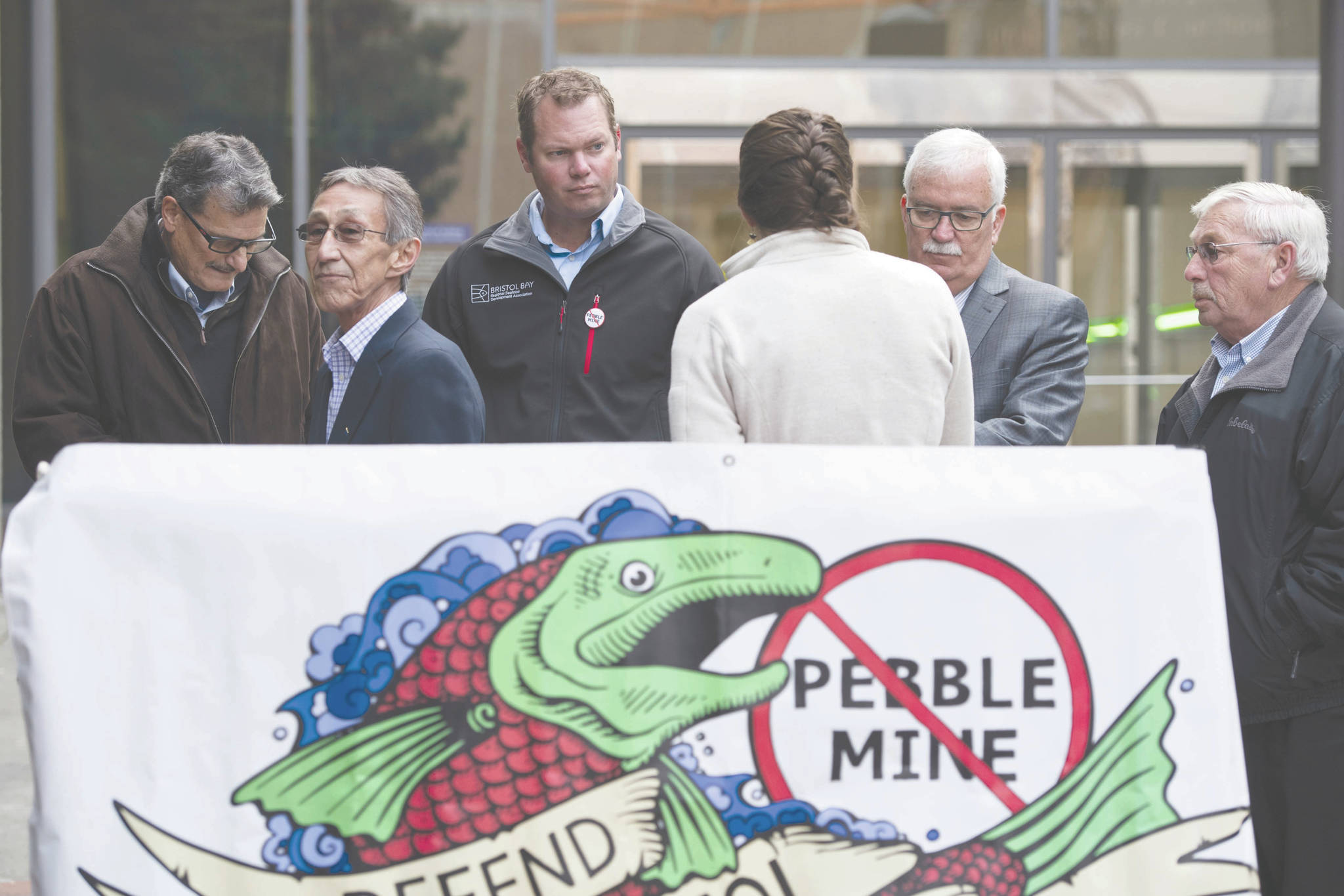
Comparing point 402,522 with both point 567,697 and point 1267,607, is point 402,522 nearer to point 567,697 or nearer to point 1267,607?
point 567,697

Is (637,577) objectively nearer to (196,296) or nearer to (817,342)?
(817,342)

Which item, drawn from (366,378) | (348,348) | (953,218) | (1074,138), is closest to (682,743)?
(366,378)

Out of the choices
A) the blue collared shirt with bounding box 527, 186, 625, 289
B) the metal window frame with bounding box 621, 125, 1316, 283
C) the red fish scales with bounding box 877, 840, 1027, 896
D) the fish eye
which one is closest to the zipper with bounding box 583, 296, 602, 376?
the blue collared shirt with bounding box 527, 186, 625, 289

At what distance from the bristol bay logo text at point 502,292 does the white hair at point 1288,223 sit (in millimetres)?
1666

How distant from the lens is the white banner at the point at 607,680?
239 cm

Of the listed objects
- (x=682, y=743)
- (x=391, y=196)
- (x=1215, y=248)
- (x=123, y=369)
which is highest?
(x=391, y=196)

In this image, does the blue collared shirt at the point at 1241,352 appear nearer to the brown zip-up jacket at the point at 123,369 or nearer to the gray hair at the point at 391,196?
the gray hair at the point at 391,196

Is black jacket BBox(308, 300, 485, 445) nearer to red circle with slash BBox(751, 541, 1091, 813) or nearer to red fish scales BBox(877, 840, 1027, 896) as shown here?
red circle with slash BBox(751, 541, 1091, 813)

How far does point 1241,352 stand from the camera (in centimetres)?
332

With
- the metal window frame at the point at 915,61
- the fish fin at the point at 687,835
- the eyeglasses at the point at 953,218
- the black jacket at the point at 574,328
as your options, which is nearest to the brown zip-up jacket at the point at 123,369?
the black jacket at the point at 574,328

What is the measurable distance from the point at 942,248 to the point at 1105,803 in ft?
5.22

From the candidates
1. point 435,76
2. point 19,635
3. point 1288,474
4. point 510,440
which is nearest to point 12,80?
point 435,76

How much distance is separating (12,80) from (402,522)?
8.05m

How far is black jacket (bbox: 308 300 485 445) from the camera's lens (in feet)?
9.65
